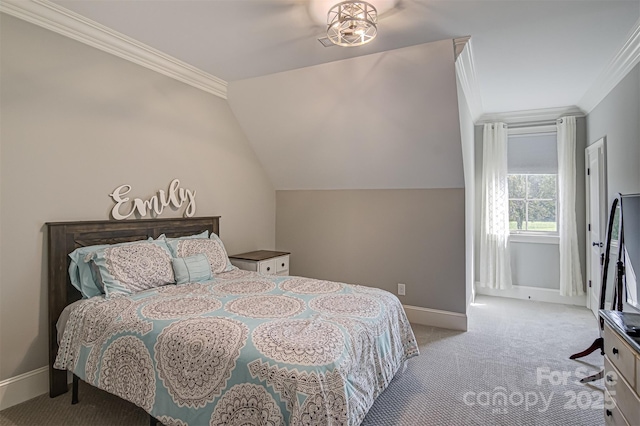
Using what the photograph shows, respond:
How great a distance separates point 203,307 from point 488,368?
2.21 metres

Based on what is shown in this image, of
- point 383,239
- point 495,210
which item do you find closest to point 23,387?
point 383,239

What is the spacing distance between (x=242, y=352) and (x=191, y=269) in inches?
52.7

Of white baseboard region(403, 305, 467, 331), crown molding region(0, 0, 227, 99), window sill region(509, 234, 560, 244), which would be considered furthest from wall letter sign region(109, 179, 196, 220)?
window sill region(509, 234, 560, 244)

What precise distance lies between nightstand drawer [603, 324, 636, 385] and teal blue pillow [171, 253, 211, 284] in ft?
8.66

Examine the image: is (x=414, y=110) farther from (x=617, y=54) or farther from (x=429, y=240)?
(x=617, y=54)

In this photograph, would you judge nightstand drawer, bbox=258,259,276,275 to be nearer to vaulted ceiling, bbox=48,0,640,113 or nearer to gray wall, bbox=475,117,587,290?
vaulted ceiling, bbox=48,0,640,113

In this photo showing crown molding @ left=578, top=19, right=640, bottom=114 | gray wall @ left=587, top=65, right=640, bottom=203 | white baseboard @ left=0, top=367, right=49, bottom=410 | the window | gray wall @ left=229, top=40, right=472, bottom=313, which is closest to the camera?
white baseboard @ left=0, top=367, right=49, bottom=410

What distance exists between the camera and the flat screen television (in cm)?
199

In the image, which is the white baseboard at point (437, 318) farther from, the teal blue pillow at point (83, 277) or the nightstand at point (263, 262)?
the teal blue pillow at point (83, 277)

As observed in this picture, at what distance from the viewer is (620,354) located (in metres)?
1.63

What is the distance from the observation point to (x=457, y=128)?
Answer: 309 centimetres

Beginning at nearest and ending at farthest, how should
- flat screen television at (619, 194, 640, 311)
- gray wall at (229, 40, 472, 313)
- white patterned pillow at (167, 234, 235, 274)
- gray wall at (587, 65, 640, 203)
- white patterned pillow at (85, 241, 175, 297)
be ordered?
flat screen television at (619, 194, 640, 311), white patterned pillow at (85, 241, 175, 297), gray wall at (587, 65, 640, 203), white patterned pillow at (167, 234, 235, 274), gray wall at (229, 40, 472, 313)

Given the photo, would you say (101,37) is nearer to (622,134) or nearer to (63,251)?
(63,251)

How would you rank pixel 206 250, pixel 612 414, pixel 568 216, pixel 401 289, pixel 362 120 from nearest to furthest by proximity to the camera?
pixel 612 414 < pixel 206 250 < pixel 362 120 < pixel 401 289 < pixel 568 216
